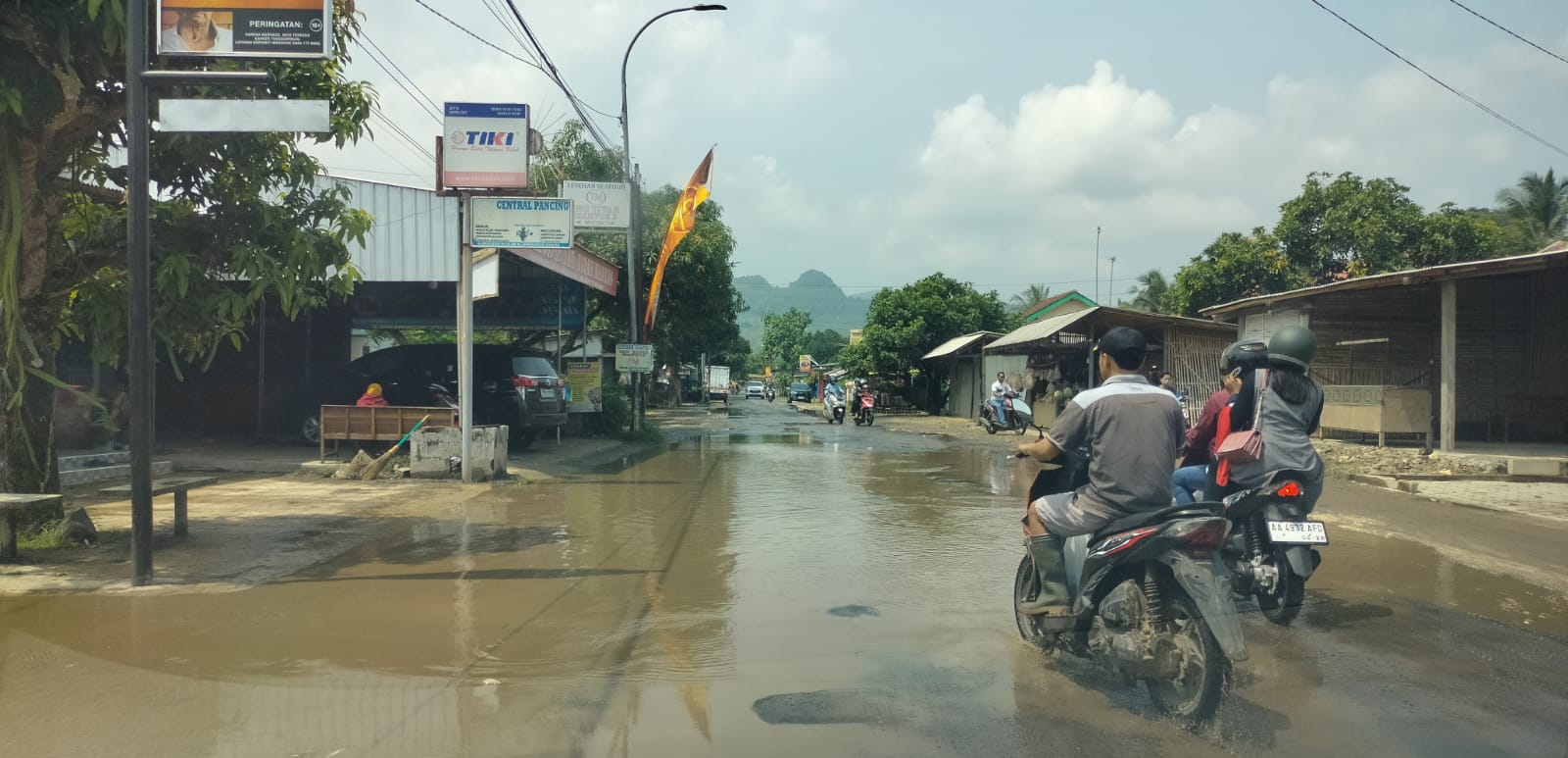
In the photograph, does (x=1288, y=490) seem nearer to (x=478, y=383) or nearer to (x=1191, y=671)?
(x=1191, y=671)

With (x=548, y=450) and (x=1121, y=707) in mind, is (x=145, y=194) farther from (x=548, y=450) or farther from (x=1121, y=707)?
(x=548, y=450)

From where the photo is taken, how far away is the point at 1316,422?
19.9 ft

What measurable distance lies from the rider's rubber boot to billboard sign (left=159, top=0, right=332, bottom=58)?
609 centimetres

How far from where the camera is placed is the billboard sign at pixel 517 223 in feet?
44.8

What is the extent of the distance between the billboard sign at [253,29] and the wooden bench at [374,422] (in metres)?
8.28

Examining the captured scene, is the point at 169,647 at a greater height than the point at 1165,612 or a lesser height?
lesser

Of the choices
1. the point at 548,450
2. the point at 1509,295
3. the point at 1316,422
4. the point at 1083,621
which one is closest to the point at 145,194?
the point at 1083,621

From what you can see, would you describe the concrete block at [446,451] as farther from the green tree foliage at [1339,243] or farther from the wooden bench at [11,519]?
the green tree foliage at [1339,243]

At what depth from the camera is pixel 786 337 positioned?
113188 mm

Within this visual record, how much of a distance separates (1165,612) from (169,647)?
17.2ft

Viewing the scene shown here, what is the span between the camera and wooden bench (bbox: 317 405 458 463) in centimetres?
1505

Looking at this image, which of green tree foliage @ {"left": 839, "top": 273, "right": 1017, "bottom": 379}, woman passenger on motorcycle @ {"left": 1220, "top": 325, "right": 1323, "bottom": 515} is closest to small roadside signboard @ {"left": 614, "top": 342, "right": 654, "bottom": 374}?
woman passenger on motorcycle @ {"left": 1220, "top": 325, "right": 1323, "bottom": 515}

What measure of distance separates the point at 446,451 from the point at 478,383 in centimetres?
346

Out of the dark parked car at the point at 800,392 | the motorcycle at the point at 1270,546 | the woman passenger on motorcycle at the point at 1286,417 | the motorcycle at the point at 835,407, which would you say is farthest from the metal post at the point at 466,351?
the dark parked car at the point at 800,392
